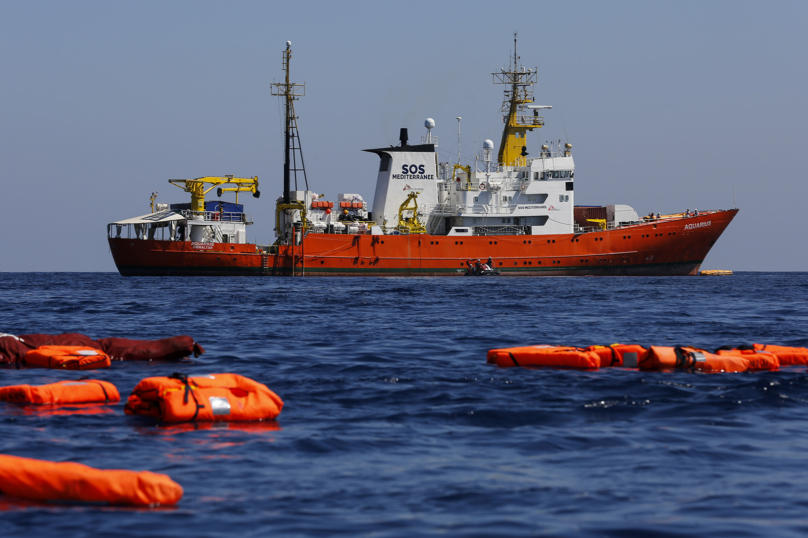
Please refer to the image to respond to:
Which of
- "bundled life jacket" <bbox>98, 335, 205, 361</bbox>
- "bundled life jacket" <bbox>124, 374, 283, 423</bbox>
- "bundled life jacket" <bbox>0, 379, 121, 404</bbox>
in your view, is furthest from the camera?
"bundled life jacket" <bbox>98, 335, 205, 361</bbox>

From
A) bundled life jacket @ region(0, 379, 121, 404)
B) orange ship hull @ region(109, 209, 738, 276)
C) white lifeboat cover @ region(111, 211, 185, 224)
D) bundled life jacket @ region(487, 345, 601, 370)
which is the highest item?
Answer: white lifeboat cover @ region(111, 211, 185, 224)

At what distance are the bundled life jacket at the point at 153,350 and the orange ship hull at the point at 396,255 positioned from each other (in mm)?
29164

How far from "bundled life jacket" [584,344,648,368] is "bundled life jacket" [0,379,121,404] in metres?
6.26

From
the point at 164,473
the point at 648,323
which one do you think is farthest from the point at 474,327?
the point at 164,473

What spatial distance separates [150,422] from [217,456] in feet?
4.85

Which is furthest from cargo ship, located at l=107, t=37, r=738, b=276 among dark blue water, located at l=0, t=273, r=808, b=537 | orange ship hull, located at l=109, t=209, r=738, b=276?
dark blue water, located at l=0, t=273, r=808, b=537

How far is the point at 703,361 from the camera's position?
1024 centimetres

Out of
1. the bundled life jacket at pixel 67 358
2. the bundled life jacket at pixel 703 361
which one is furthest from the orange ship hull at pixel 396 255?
the bundled life jacket at pixel 703 361

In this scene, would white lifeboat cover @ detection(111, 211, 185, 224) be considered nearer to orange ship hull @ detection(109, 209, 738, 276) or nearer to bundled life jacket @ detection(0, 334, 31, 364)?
orange ship hull @ detection(109, 209, 738, 276)

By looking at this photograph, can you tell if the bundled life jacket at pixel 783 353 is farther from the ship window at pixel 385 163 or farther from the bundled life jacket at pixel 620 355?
the ship window at pixel 385 163

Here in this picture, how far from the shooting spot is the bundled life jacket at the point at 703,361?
33.7 feet

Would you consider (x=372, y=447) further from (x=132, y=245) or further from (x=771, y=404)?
(x=132, y=245)

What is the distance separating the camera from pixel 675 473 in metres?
5.73

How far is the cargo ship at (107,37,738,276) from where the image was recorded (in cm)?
4050
